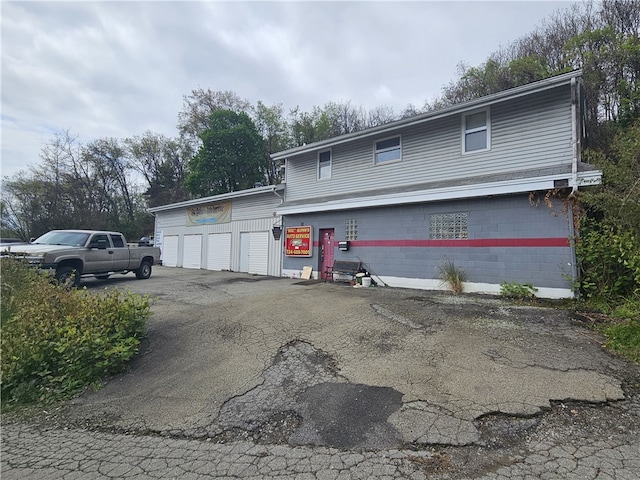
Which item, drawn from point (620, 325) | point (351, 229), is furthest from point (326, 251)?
point (620, 325)

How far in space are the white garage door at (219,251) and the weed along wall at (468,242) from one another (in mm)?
7476

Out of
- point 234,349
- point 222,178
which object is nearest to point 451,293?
point 234,349

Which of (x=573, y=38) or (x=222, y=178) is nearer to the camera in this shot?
(x=573, y=38)

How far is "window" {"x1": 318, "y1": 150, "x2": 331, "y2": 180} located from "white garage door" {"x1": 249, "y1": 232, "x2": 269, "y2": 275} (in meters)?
4.09

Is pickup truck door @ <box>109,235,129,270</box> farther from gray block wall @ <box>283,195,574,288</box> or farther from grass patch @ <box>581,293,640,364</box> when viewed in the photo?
grass patch @ <box>581,293,640,364</box>

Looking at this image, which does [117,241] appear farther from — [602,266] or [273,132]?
[273,132]

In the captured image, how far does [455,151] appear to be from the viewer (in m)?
10.9

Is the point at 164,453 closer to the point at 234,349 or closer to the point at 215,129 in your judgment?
the point at 234,349

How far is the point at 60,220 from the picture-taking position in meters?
30.8

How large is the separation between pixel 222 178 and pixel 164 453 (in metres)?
30.2

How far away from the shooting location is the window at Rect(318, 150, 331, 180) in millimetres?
14247

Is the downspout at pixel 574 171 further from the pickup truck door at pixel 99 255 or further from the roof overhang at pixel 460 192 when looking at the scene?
the pickup truck door at pixel 99 255

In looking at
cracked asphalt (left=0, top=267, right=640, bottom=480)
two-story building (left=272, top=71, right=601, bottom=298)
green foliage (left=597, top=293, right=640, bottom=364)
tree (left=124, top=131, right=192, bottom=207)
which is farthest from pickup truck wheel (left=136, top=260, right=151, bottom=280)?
tree (left=124, top=131, right=192, bottom=207)

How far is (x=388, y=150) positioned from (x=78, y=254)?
435 inches
